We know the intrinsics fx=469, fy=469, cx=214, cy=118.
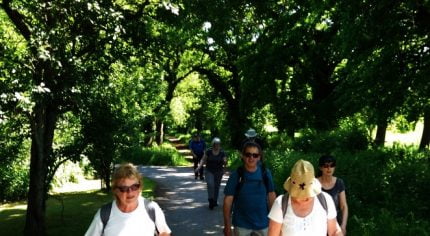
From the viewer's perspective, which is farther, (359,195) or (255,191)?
(359,195)

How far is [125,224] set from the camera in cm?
356

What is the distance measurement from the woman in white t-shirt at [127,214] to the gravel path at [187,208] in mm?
6066

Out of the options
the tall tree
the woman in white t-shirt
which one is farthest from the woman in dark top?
the tall tree

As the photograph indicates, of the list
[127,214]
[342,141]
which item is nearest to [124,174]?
[127,214]

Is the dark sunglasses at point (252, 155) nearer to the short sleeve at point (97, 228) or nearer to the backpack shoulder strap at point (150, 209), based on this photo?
the backpack shoulder strap at point (150, 209)

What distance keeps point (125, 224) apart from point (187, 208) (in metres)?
8.92

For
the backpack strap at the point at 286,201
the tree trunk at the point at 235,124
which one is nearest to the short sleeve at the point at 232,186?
the backpack strap at the point at 286,201

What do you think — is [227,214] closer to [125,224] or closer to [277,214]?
[277,214]

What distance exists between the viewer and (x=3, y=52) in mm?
7969

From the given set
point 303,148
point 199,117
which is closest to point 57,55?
point 303,148

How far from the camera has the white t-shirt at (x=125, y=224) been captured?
139 inches

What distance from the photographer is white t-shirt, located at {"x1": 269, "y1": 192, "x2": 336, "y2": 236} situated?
3.54 metres

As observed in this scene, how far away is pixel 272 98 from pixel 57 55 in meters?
14.3

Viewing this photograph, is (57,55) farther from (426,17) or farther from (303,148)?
(303,148)
